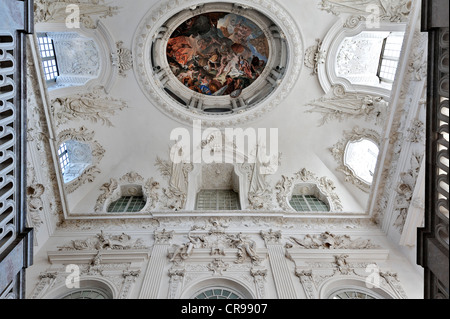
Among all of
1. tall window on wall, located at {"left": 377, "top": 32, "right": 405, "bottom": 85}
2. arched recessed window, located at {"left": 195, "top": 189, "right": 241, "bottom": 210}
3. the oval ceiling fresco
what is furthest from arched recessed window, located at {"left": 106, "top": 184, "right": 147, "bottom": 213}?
tall window on wall, located at {"left": 377, "top": 32, "right": 405, "bottom": 85}

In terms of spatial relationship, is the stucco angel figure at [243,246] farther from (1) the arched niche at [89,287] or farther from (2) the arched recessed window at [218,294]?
(1) the arched niche at [89,287]

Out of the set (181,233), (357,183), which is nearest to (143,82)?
(181,233)

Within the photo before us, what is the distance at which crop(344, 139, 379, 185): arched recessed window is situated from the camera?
1686 cm

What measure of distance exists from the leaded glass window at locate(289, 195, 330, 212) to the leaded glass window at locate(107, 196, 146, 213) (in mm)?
7808

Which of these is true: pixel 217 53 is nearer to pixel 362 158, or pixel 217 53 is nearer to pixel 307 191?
pixel 307 191

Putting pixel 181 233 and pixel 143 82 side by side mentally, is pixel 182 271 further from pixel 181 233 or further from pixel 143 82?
pixel 143 82

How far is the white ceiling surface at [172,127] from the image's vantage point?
1678cm

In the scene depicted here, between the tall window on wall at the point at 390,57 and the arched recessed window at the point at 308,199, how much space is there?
6.58 m

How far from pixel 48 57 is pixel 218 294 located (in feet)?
46.2

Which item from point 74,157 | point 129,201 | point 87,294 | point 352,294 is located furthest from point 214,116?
point 352,294

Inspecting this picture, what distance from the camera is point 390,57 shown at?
16.4m

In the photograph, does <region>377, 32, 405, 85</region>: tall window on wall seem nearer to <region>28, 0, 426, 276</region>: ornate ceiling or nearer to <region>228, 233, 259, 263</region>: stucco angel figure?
<region>28, 0, 426, 276</region>: ornate ceiling

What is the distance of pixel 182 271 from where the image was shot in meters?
12.0

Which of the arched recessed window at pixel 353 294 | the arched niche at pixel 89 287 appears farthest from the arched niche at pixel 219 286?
the arched recessed window at pixel 353 294
